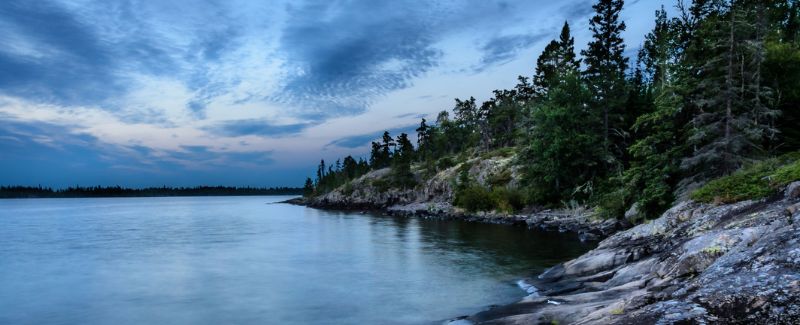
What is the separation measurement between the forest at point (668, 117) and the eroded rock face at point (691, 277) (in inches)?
161

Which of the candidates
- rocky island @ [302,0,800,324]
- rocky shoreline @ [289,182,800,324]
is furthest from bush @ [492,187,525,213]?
rocky shoreline @ [289,182,800,324]

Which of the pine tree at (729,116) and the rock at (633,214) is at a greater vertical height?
the pine tree at (729,116)

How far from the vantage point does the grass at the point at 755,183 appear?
1741 cm

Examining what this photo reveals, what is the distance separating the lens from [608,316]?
389 inches

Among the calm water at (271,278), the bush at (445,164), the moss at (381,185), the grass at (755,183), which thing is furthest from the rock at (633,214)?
the moss at (381,185)

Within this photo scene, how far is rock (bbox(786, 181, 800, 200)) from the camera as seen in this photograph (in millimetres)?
15000

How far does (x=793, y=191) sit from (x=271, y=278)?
Result: 2357cm

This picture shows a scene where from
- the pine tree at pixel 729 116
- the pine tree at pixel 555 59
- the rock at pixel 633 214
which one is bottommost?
the rock at pixel 633 214

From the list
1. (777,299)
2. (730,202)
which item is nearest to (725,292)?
(777,299)

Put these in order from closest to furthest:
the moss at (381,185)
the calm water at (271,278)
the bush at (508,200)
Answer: the calm water at (271,278) → the bush at (508,200) → the moss at (381,185)

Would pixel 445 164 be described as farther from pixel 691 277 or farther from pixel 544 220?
pixel 691 277

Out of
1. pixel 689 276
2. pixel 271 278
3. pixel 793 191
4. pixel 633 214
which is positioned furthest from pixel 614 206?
pixel 271 278

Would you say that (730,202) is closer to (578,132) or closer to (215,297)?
(215,297)

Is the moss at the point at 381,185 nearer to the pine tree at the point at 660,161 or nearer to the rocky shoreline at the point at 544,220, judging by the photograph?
the rocky shoreline at the point at 544,220
